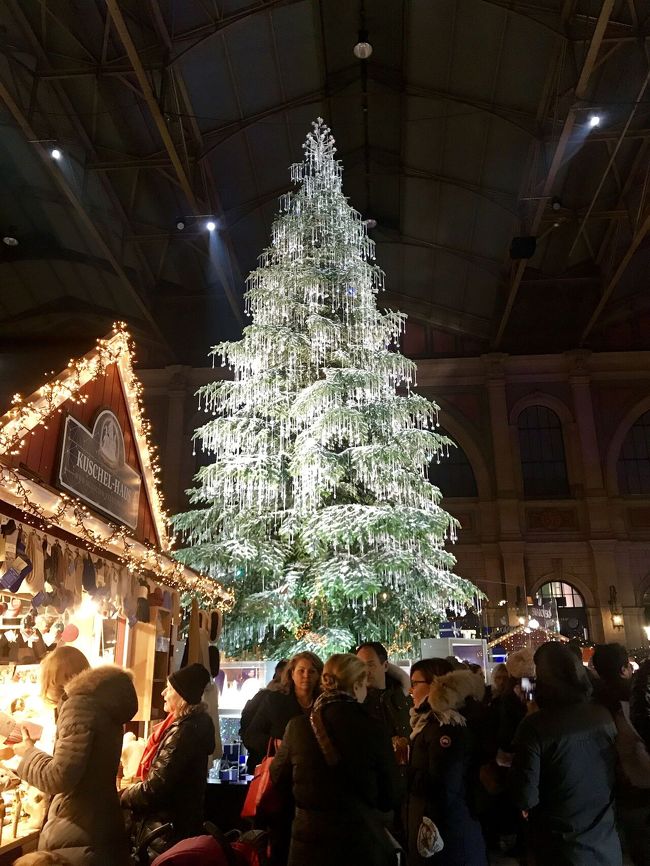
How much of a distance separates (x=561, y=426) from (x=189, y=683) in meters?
16.3

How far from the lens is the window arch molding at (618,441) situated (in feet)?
54.8

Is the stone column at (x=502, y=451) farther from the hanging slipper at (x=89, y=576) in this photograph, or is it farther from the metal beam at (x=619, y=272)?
the hanging slipper at (x=89, y=576)

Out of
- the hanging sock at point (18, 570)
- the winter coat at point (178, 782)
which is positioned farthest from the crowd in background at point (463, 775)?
the hanging sock at point (18, 570)

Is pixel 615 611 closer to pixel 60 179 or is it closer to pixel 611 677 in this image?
pixel 611 677

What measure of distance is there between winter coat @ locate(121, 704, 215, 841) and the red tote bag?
0.29 metres

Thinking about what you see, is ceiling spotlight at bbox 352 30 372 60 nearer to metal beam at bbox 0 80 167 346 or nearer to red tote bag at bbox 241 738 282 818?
metal beam at bbox 0 80 167 346

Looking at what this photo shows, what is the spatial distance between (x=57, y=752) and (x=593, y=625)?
15.6 m

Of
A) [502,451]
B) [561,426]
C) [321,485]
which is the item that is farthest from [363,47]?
[561,426]

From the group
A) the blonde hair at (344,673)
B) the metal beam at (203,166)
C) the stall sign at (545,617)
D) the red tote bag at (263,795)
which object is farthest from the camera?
the stall sign at (545,617)

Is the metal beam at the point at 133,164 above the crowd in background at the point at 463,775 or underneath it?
above

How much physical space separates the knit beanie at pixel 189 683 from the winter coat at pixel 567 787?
4.58 feet

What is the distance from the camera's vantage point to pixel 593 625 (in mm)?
15594

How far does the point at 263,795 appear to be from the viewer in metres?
2.92

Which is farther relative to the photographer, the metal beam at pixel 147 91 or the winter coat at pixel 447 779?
the metal beam at pixel 147 91
